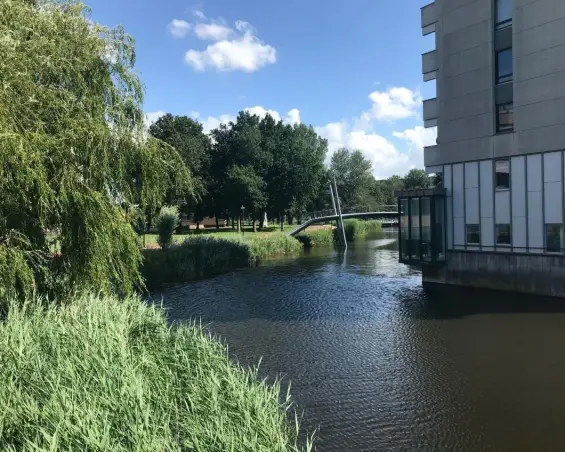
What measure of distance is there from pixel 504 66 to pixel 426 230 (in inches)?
284

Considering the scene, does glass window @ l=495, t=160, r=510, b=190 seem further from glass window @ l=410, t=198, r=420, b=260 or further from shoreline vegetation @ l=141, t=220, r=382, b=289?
shoreline vegetation @ l=141, t=220, r=382, b=289

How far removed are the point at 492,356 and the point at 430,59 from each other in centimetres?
1603

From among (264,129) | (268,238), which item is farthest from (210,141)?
(268,238)

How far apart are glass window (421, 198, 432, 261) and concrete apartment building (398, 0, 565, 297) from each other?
0.14 ft

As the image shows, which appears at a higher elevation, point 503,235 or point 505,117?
point 505,117

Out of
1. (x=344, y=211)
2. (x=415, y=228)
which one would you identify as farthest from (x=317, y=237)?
(x=415, y=228)

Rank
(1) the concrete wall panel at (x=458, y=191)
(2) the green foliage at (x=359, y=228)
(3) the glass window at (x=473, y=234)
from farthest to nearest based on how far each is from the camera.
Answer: (2) the green foliage at (x=359, y=228)
(1) the concrete wall panel at (x=458, y=191)
(3) the glass window at (x=473, y=234)

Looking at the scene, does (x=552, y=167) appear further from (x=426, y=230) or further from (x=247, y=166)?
(x=247, y=166)

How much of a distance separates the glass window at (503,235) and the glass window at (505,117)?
377 centimetres

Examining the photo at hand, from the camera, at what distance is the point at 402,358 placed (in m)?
11.4

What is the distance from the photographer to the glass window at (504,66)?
1897 cm

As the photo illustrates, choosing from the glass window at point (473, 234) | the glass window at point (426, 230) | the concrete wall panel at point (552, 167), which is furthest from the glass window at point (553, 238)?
the glass window at point (426, 230)

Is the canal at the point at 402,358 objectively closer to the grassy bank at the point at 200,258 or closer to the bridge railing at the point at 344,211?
the grassy bank at the point at 200,258

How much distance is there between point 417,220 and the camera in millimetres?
21188
